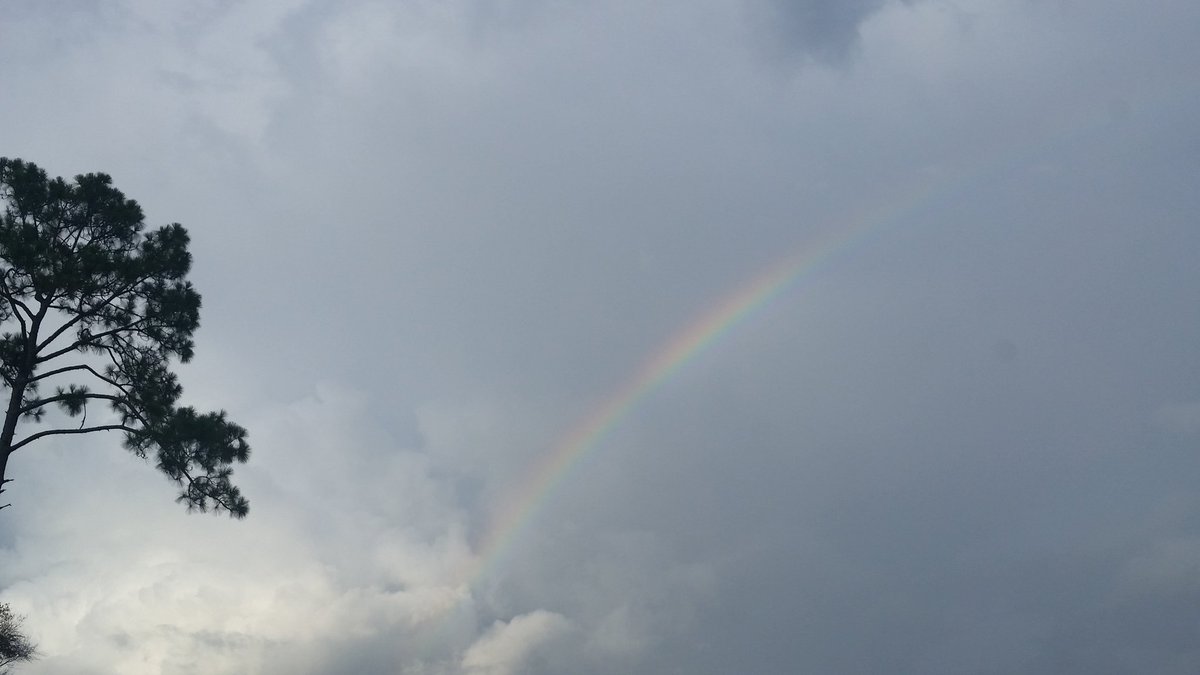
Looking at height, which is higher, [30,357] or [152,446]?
[30,357]

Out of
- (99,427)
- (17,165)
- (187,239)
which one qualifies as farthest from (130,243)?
(99,427)

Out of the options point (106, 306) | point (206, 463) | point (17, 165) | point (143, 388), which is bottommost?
point (206, 463)

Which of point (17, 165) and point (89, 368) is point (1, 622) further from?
point (17, 165)

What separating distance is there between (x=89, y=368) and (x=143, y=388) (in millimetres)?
1414

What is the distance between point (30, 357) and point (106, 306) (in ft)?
7.55

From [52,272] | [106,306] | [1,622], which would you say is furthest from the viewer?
[106,306]

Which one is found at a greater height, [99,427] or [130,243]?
[130,243]

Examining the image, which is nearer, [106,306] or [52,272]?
[52,272]

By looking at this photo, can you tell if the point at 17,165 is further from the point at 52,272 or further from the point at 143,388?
the point at 143,388

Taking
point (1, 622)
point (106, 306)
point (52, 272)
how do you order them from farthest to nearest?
point (106, 306), point (52, 272), point (1, 622)

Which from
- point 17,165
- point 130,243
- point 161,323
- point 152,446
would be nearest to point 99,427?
point 152,446

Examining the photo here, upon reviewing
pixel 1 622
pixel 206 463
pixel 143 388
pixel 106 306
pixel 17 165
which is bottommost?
pixel 1 622

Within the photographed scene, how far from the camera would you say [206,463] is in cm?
2819

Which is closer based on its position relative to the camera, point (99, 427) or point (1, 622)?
point (1, 622)
